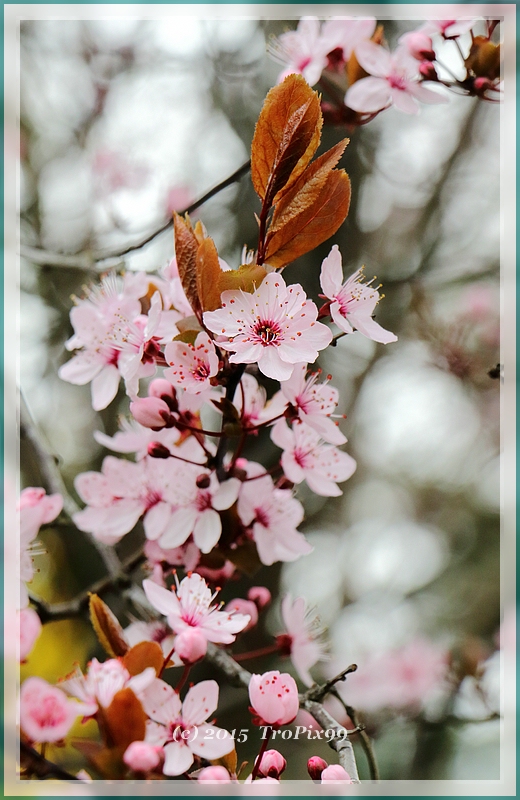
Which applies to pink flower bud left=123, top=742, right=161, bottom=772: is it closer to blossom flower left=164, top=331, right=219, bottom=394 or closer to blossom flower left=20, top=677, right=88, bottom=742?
blossom flower left=20, top=677, right=88, bottom=742

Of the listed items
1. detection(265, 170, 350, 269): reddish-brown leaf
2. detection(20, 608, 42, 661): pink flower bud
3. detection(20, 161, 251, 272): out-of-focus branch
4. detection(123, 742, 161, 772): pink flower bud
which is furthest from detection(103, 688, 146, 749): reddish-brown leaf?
detection(20, 161, 251, 272): out-of-focus branch

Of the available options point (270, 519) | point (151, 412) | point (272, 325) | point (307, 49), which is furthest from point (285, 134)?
point (307, 49)

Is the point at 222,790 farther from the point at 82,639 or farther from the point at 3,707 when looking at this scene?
the point at 82,639

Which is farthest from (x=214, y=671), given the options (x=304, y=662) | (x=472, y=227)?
(x=472, y=227)

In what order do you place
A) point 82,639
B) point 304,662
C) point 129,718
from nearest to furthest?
point 129,718, point 304,662, point 82,639

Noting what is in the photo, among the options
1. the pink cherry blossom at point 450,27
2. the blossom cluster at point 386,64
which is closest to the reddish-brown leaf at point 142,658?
the blossom cluster at point 386,64
